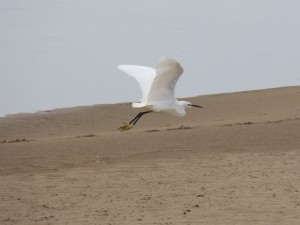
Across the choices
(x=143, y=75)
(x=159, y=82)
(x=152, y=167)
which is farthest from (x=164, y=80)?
(x=152, y=167)

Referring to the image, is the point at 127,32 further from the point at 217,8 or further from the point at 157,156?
the point at 157,156

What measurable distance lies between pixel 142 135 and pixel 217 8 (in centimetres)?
2054

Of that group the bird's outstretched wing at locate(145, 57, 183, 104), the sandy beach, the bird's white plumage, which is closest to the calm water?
the sandy beach

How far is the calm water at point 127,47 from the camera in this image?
16.9m

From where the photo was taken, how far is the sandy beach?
7.84m

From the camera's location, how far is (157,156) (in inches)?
421

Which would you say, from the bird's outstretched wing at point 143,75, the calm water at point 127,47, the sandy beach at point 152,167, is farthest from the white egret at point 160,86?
the calm water at point 127,47

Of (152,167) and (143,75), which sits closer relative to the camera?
(152,167)

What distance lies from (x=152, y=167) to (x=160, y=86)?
0.92 m

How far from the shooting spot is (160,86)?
32.2ft

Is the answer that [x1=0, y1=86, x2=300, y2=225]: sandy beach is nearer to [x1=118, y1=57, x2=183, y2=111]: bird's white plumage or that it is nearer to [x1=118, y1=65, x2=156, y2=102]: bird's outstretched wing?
[x1=118, y1=57, x2=183, y2=111]: bird's white plumage

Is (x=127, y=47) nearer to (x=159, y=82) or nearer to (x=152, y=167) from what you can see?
(x=152, y=167)

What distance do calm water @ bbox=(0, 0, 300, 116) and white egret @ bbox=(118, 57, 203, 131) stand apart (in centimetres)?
462

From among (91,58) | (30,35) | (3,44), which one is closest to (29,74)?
(91,58)
